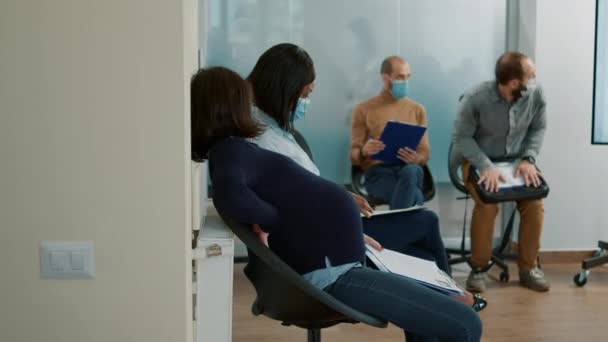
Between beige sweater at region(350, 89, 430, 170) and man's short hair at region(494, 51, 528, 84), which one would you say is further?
beige sweater at region(350, 89, 430, 170)

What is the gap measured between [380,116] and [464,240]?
104 cm

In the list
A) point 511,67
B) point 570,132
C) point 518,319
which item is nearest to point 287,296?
point 518,319

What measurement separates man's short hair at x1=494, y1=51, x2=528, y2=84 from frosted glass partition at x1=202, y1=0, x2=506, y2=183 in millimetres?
873

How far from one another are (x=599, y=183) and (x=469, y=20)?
1407mm

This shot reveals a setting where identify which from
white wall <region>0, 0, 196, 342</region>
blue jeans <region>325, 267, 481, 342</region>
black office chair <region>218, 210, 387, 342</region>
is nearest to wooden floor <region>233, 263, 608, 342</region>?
black office chair <region>218, 210, 387, 342</region>

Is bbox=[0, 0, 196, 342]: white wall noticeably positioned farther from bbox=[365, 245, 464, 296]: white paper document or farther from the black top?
A: bbox=[365, 245, 464, 296]: white paper document

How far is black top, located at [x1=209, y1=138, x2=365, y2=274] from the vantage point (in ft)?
6.71

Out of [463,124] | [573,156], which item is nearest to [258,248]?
[463,124]

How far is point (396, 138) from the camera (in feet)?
14.8

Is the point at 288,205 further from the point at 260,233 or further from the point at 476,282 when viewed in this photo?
the point at 476,282

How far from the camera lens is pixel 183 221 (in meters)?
1.88

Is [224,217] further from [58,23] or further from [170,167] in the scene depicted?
[58,23]

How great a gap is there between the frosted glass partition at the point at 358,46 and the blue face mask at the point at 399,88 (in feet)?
1.31

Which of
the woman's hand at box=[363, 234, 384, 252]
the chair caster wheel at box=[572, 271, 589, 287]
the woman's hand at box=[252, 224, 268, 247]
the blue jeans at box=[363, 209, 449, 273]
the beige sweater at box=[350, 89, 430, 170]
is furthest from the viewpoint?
the beige sweater at box=[350, 89, 430, 170]
